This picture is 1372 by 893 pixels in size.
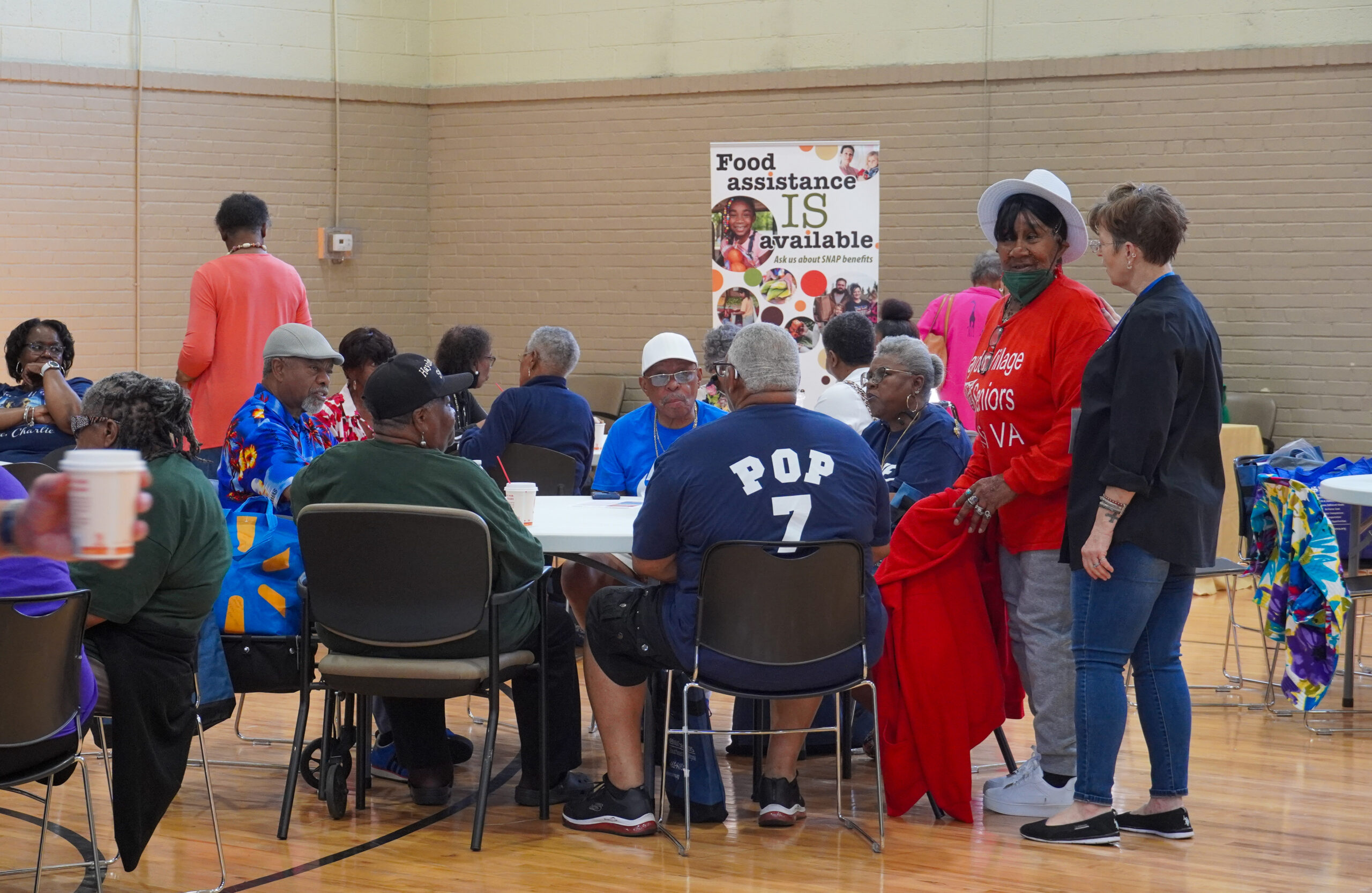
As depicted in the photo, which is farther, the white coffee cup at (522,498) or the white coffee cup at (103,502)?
the white coffee cup at (522,498)

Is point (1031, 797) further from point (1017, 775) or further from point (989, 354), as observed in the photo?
point (989, 354)

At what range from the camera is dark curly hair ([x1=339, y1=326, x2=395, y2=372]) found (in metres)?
4.97

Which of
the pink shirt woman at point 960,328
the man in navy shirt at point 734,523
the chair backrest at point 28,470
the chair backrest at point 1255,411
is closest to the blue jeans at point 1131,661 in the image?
the man in navy shirt at point 734,523

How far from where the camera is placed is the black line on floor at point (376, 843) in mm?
3199

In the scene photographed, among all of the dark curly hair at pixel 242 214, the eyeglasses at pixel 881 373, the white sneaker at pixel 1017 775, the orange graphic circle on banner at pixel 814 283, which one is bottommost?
the white sneaker at pixel 1017 775

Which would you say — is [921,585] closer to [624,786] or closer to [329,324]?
[624,786]

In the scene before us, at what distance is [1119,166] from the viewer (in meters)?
8.10

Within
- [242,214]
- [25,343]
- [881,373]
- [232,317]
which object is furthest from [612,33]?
[881,373]

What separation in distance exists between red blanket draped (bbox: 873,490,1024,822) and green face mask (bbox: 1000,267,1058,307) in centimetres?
54

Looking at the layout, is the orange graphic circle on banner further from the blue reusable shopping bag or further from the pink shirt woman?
the blue reusable shopping bag

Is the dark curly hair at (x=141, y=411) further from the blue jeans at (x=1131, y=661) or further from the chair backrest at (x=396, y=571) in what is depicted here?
the blue jeans at (x=1131, y=661)

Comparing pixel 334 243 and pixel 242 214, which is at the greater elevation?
pixel 334 243

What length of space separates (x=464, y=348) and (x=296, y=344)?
6.17 feet

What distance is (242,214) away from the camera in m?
5.87
